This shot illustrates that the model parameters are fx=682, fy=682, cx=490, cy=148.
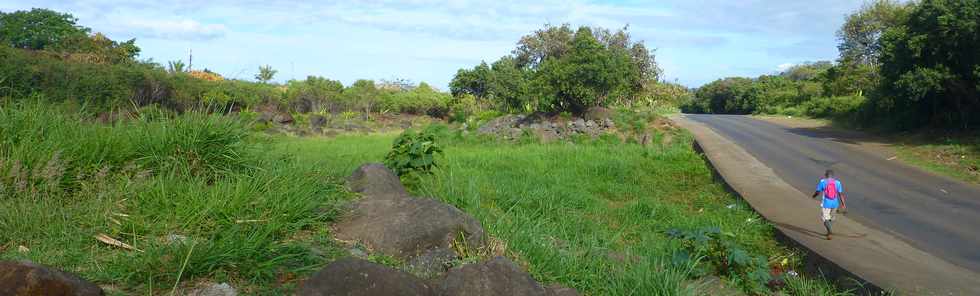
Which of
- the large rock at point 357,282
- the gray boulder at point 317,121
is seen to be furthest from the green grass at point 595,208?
the gray boulder at point 317,121

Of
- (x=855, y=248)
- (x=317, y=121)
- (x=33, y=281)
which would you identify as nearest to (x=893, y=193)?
(x=855, y=248)

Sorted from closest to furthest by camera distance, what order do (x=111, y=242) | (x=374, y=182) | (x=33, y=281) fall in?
(x=33, y=281)
(x=111, y=242)
(x=374, y=182)

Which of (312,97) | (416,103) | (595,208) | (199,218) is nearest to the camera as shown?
(199,218)

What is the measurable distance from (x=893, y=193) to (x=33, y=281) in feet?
42.4

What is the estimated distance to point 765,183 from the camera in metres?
12.8

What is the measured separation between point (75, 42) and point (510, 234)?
34.5 metres

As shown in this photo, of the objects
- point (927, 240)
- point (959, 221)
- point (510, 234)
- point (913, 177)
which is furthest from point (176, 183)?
point (913, 177)

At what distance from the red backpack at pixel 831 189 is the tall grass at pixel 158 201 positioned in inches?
213

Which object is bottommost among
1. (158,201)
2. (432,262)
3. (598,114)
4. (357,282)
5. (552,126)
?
(552,126)

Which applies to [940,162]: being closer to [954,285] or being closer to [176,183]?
[954,285]

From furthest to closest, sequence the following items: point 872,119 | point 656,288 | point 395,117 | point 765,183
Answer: point 395,117 < point 872,119 < point 765,183 < point 656,288

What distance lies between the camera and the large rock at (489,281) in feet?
12.2

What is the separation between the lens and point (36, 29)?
121 ft

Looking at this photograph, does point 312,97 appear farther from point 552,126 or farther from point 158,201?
point 158,201
